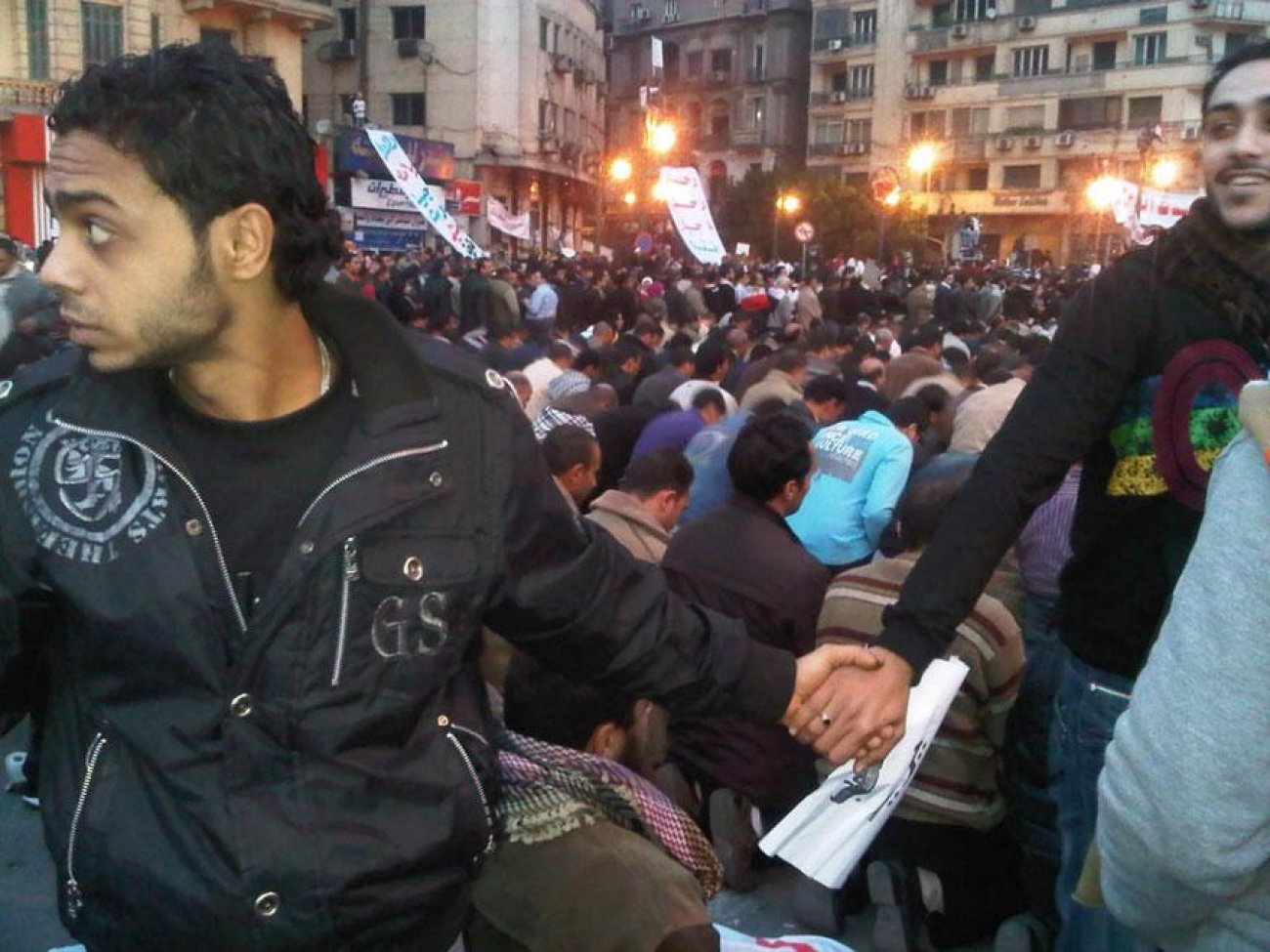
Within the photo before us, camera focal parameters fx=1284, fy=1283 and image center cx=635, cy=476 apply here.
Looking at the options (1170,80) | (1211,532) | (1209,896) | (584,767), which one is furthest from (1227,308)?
(1170,80)

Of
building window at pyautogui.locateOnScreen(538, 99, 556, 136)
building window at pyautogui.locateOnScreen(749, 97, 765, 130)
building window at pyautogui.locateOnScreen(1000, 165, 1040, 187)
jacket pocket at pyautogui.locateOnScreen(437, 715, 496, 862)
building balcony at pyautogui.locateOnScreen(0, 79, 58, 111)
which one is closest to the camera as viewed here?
jacket pocket at pyautogui.locateOnScreen(437, 715, 496, 862)

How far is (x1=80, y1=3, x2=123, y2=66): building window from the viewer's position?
28.6 m

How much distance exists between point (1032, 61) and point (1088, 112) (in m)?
3.68

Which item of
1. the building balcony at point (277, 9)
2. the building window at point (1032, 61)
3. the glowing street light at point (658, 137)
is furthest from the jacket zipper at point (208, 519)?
the building window at point (1032, 61)

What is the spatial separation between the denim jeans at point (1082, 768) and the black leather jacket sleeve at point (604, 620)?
0.57 metres

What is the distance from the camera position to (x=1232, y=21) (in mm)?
50938

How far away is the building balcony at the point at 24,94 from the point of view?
2678 cm

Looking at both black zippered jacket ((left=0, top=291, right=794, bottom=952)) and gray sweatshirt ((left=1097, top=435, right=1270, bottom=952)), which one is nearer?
gray sweatshirt ((left=1097, top=435, right=1270, bottom=952))

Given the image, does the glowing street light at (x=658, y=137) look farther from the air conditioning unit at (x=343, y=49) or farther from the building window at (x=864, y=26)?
the building window at (x=864, y=26)

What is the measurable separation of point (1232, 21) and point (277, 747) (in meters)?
57.8

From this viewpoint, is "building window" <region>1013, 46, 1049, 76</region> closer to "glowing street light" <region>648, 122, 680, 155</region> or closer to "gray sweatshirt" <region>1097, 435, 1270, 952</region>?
"glowing street light" <region>648, 122, 680, 155</region>

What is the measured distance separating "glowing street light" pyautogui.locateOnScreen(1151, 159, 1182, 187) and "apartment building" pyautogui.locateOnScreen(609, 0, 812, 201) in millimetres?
19710

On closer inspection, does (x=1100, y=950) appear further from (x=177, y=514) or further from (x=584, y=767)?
(x=177, y=514)

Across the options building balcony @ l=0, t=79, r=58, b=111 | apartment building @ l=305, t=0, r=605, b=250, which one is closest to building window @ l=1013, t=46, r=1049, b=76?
apartment building @ l=305, t=0, r=605, b=250
